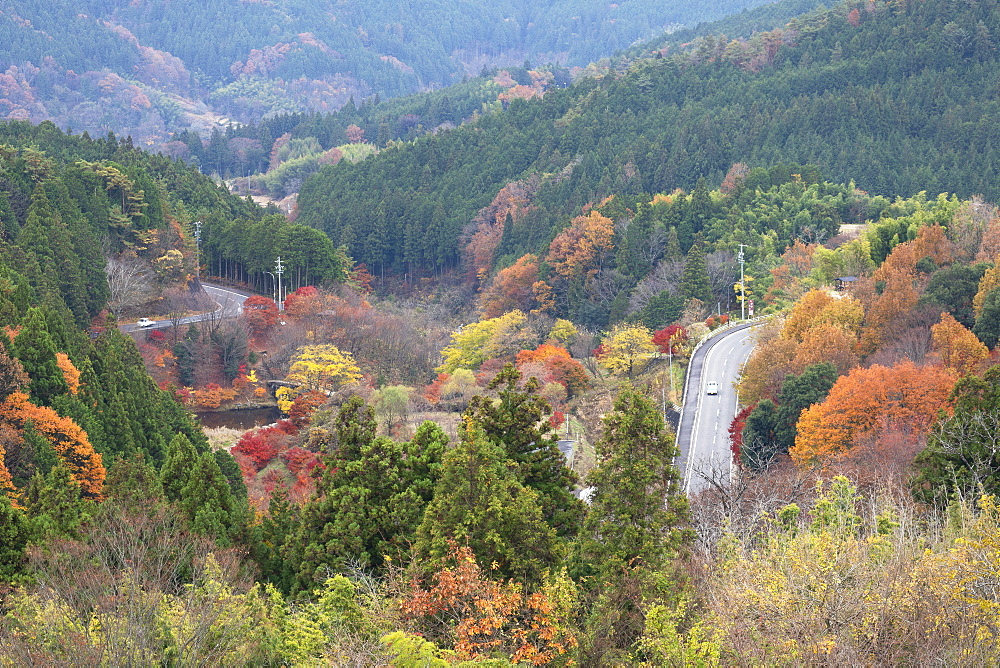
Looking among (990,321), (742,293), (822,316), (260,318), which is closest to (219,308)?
(260,318)

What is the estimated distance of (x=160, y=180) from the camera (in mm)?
93875

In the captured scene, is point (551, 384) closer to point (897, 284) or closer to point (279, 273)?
point (897, 284)

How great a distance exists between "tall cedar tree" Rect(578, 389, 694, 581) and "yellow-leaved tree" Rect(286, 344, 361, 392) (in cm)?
4097

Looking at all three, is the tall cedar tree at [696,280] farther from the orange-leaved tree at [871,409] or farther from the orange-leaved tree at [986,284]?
the orange-leaved tree at [871,409]

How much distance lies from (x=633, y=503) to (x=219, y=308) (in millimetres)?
60631

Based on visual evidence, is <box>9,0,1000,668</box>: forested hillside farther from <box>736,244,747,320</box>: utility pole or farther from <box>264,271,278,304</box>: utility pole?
<box>736,244,747,320</box>: utility pole

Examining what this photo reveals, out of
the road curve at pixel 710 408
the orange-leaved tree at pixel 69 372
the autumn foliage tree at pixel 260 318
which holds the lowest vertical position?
the road curve at pixel 710 408

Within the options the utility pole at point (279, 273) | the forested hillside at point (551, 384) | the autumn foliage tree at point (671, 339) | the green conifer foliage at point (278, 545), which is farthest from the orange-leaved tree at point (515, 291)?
the green conifer foliage at point (278, 545)

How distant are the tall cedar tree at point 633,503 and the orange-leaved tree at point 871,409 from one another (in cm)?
1498

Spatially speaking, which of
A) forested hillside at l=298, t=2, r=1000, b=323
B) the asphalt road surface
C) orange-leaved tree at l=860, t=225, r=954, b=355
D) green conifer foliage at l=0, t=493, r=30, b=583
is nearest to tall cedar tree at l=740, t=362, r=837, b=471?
orange-leaved tree at l=860, t=225, r=954, b=355

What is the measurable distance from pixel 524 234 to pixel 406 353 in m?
38.7

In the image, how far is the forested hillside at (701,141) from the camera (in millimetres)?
97812

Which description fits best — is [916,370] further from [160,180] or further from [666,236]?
[160,180]

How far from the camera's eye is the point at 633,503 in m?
21.6
